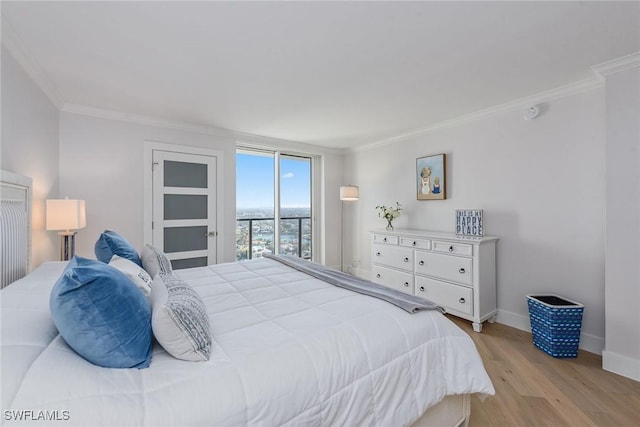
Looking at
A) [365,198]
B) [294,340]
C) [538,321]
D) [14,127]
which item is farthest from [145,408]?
[365,198]

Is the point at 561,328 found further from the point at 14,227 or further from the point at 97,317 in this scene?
the point at 14,227

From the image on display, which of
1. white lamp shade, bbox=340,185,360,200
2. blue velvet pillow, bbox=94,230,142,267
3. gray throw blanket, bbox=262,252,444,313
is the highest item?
white lamp shade, bbox=340,185,360,200

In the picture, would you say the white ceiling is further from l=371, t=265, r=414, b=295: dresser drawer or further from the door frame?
l=371, t=265, r=414, b=295: dresser drawer

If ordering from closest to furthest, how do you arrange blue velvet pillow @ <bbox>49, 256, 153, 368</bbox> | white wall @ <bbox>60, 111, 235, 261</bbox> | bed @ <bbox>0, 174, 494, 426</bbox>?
bed @ <bbox>0, 174, 494, 426</bbox> < blue velvet pillow @ <bbox>49, 256, 153, 368</bbox> < white wall @ <bbox>60, 111, 235, 261</bbox>

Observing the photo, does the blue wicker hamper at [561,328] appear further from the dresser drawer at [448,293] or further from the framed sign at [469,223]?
the framed sign at [469,223]

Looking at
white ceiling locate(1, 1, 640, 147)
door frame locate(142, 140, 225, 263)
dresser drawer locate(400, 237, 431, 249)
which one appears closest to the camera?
white ceiling locate(1, 1, 640, 147)

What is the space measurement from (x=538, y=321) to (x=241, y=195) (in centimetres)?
409

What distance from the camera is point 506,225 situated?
307 centimetres

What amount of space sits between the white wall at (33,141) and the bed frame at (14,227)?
155mm

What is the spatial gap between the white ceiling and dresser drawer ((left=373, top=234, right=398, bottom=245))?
1631mm

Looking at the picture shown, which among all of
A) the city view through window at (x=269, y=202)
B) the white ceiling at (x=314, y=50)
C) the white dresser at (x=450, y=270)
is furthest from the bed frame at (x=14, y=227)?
the white dresser at (x=450, y=270)

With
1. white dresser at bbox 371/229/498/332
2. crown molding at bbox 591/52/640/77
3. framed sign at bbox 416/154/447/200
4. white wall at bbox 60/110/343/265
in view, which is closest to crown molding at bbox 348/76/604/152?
Result: crown molding at bbox 591/52/640/77

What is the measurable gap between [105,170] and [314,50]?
110 inches

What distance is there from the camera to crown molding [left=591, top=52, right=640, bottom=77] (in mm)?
2029
